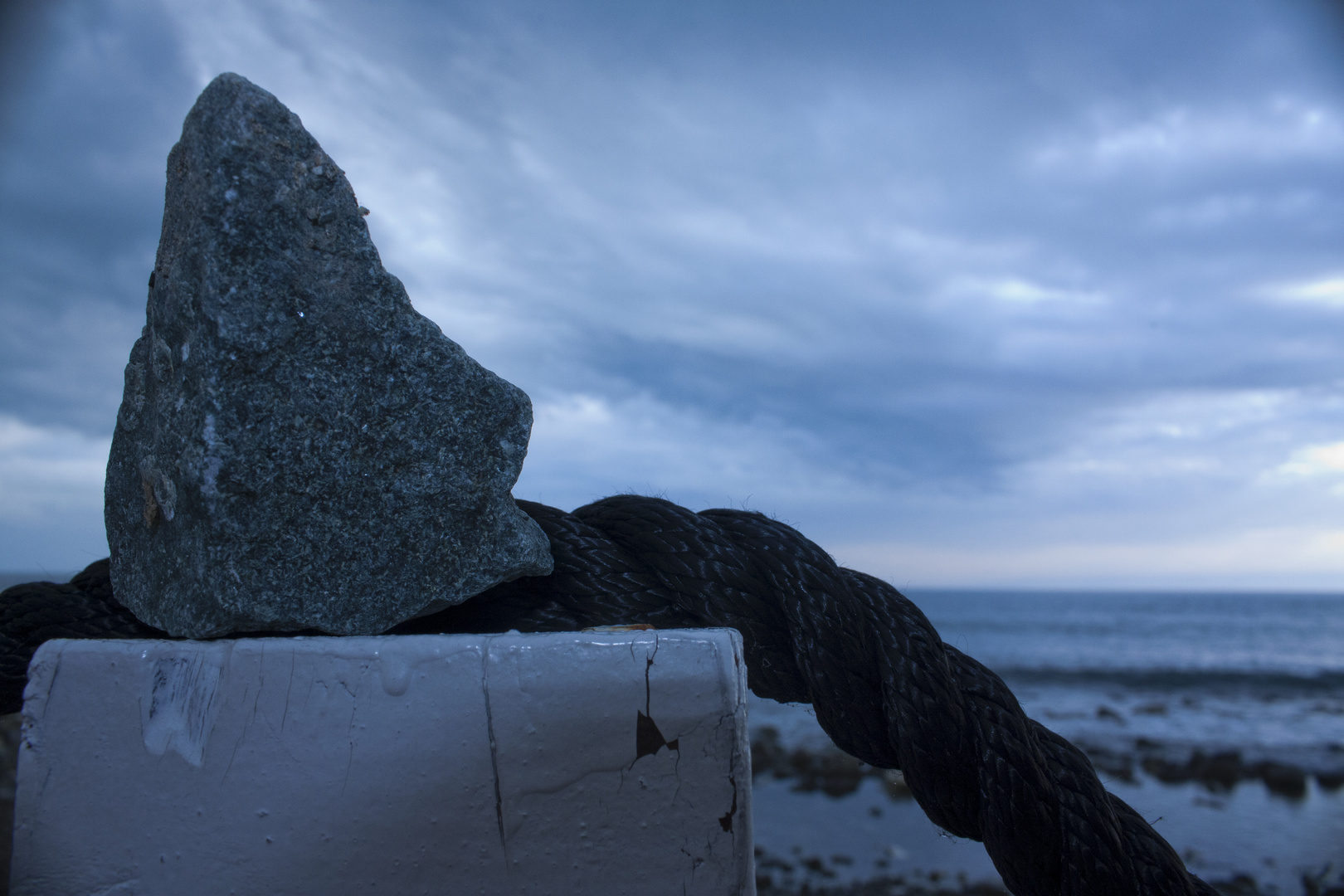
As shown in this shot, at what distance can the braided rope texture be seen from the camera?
1279mm

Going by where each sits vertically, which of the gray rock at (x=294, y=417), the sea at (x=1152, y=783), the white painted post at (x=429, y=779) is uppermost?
the gray rock at (x=294, y=417)

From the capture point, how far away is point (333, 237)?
114 centimetres

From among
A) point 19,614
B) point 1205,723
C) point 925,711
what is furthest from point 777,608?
point 1205,723

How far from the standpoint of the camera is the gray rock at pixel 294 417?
107cm

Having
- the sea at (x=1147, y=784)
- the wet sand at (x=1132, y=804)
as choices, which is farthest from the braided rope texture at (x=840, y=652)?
the wet sand at (x=1132, y=804)

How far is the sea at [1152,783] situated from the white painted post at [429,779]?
2.40 feet

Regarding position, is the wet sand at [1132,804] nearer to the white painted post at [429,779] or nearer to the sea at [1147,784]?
the sea at [1147,784]

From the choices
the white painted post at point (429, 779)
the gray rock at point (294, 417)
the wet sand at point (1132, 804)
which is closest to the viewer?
the white painted post at point (429, 779)

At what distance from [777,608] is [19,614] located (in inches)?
58.6

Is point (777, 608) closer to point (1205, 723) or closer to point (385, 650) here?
point (385, 650)

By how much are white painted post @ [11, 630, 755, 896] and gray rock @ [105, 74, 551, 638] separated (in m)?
0.15

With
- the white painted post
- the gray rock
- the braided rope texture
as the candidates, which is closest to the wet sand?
the braided rope texture

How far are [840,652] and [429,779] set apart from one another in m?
0.73

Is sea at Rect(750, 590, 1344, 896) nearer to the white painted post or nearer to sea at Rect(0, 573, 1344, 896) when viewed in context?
sea at Rect(0, 573, 1344, 896)
